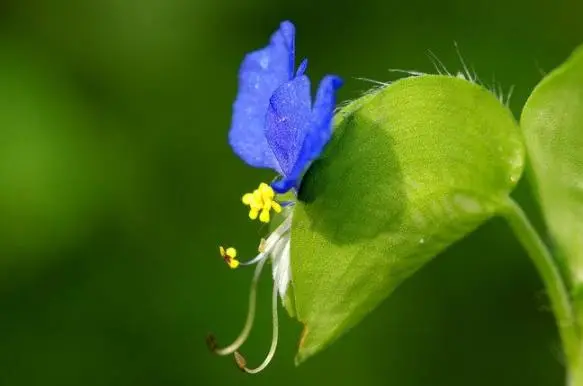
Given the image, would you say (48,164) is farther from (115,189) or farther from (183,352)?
(183,352)

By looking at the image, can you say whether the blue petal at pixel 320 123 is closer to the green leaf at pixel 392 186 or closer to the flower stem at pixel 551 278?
the green leaf at pixel 392 186

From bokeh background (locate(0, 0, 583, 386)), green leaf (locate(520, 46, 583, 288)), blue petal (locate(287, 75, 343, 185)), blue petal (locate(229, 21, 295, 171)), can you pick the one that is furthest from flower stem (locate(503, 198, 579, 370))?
bokeh background (locate(0, 0, 583, 386))

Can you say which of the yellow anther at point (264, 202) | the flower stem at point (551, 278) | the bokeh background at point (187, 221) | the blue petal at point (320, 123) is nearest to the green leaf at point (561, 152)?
the flower stem at point (551, 278)

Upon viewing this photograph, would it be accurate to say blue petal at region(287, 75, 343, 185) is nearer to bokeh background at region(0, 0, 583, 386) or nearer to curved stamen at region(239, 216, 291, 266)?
curved stamen at region(239, 216, 291, 266)

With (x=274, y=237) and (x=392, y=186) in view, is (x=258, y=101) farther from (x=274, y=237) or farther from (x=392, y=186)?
(x=392, y=186)

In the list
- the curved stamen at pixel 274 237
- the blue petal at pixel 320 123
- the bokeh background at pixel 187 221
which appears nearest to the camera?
the blue petal at pixel 320 123

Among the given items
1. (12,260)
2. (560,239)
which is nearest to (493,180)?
(560,239)

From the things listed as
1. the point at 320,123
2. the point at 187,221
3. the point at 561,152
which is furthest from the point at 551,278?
the point at 187,221

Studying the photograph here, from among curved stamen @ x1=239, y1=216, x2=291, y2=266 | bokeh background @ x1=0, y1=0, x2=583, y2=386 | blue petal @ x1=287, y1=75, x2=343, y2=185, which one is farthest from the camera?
bokeh background @ x1=0, y1=0, x2=583, y2=386
